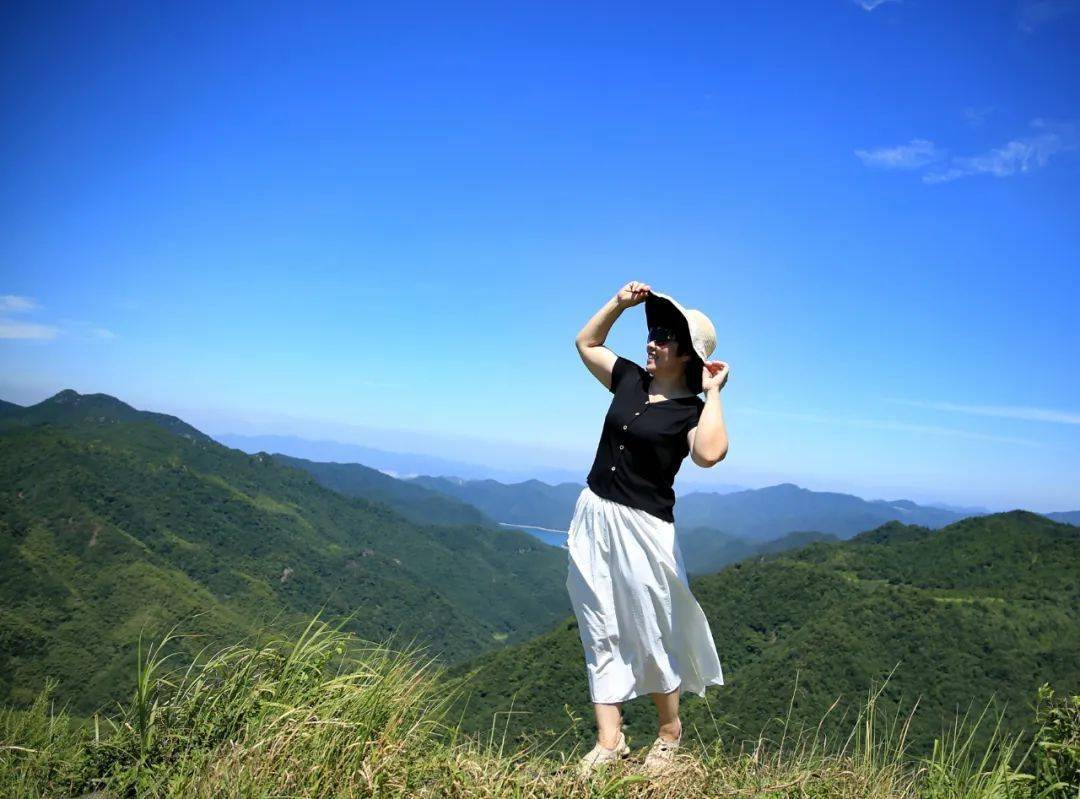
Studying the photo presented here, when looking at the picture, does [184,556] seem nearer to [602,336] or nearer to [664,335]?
[602,336]

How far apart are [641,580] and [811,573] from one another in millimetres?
61742

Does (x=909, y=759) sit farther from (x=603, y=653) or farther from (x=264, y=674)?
(x=264, y=674)

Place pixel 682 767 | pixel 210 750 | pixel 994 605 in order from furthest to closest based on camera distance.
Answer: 1. pixel 994 605
2. pixel 682 767
3. pixel 210 750

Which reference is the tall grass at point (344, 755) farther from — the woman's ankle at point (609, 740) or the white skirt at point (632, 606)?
the white skirt at point (632, 606)

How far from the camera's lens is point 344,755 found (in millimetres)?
2480

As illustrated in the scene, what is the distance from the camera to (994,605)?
47250 mm

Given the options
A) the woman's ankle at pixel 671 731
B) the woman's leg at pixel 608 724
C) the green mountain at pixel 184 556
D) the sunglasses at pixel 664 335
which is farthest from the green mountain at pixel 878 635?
the sunglasses at pixel 664 335

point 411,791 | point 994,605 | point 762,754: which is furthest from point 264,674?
point 994,605

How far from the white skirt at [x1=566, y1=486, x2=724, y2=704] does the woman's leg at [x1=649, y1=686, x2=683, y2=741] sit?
42mm

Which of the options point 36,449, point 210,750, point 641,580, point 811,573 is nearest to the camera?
point 210,750

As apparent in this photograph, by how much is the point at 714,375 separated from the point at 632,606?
109 centimetres

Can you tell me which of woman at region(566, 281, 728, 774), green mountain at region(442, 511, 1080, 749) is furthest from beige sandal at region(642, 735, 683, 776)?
green mountain at region(442, 511, 1080, 749)

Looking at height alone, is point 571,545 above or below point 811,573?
above

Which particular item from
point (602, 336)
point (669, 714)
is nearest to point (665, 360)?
point (602, 336)
